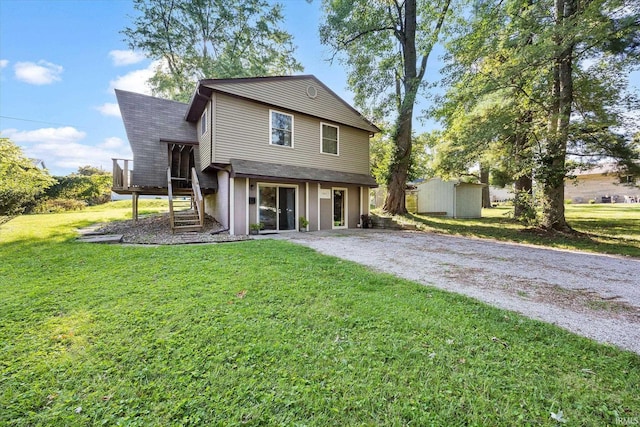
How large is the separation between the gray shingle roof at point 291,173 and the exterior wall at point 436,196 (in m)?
8.27

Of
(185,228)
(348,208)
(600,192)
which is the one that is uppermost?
(600,192)

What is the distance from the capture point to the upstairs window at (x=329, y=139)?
12.2m

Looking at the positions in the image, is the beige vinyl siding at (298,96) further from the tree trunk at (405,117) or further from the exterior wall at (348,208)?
the exterior wall at (348,208)

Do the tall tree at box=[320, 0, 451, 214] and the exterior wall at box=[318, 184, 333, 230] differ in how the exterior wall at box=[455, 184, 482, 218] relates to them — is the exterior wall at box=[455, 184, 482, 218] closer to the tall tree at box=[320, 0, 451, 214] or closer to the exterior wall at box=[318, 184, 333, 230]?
the tall tree at box=[320, 0, 451, 214]

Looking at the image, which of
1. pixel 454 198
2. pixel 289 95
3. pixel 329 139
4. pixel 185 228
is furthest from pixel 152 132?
pixel 454 198

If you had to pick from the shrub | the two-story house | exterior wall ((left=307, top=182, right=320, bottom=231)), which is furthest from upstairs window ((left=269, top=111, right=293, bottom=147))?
the shrub

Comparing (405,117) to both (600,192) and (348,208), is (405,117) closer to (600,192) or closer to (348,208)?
(348,208)

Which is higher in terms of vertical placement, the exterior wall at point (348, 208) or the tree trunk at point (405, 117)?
the tree trunk at point (405, 117)

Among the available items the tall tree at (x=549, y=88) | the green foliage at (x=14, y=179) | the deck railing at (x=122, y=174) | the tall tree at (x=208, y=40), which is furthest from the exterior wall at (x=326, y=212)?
the green foliage at (x=14, y=179)

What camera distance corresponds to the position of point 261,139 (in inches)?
405

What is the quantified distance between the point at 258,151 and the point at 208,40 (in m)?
14.5

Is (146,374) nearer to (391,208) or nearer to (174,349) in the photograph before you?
(174,349)

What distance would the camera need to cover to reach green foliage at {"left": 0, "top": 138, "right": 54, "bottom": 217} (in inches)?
447

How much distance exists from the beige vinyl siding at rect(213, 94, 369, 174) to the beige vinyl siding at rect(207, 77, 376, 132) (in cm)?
A: 29
